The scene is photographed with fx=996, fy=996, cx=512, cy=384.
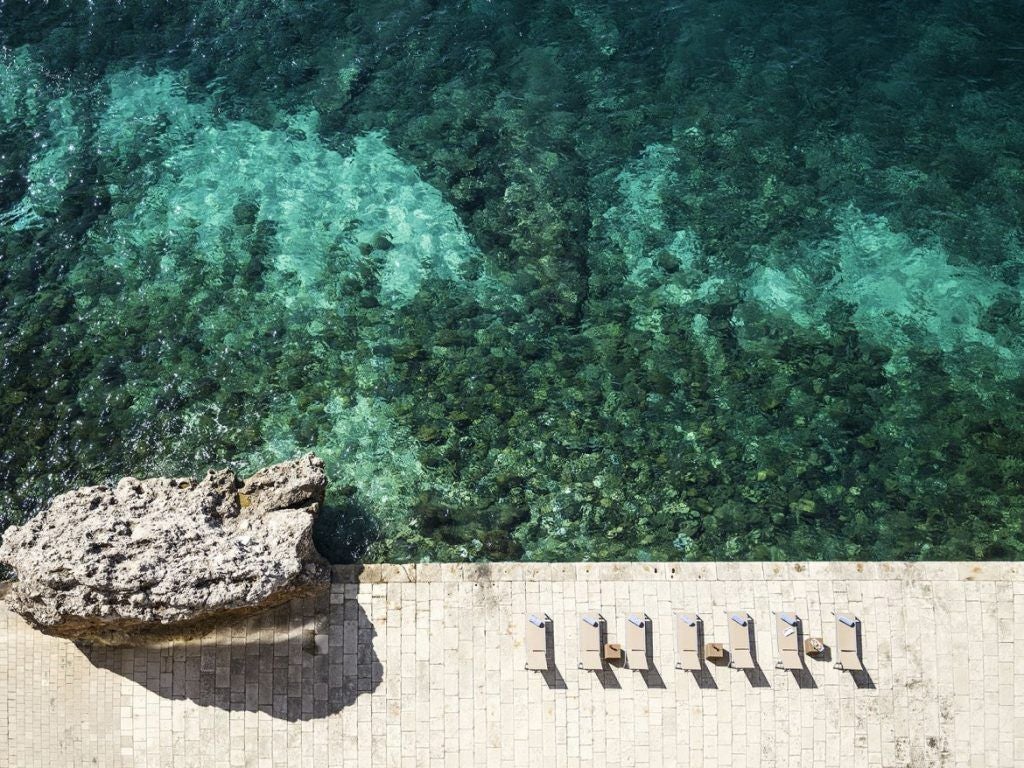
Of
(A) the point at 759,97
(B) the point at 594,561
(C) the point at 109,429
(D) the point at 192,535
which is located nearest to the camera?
(D) the point at 192,535

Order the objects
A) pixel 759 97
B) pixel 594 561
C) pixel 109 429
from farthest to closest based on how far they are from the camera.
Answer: pixel 759 97
pixel 109 429
pixel 594 561

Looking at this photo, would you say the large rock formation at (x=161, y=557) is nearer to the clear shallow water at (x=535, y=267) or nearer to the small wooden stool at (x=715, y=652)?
the clear shallow water at (x=535, y=267)

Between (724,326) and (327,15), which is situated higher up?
(327,15)

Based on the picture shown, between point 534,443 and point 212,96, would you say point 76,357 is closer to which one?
point 212,96

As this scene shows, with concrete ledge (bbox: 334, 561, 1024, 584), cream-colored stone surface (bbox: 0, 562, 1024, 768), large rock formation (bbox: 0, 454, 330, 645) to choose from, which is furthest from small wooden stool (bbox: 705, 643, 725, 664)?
large rock formation (bbox: 0, 454, 330, 645)

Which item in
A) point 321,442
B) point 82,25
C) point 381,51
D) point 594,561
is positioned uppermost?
point 82,25

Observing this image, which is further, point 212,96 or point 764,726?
point 212,96

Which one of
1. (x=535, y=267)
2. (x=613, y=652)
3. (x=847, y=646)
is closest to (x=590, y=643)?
(x=613, y=652)

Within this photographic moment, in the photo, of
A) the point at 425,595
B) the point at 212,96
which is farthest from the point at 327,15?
the point at 425,595
